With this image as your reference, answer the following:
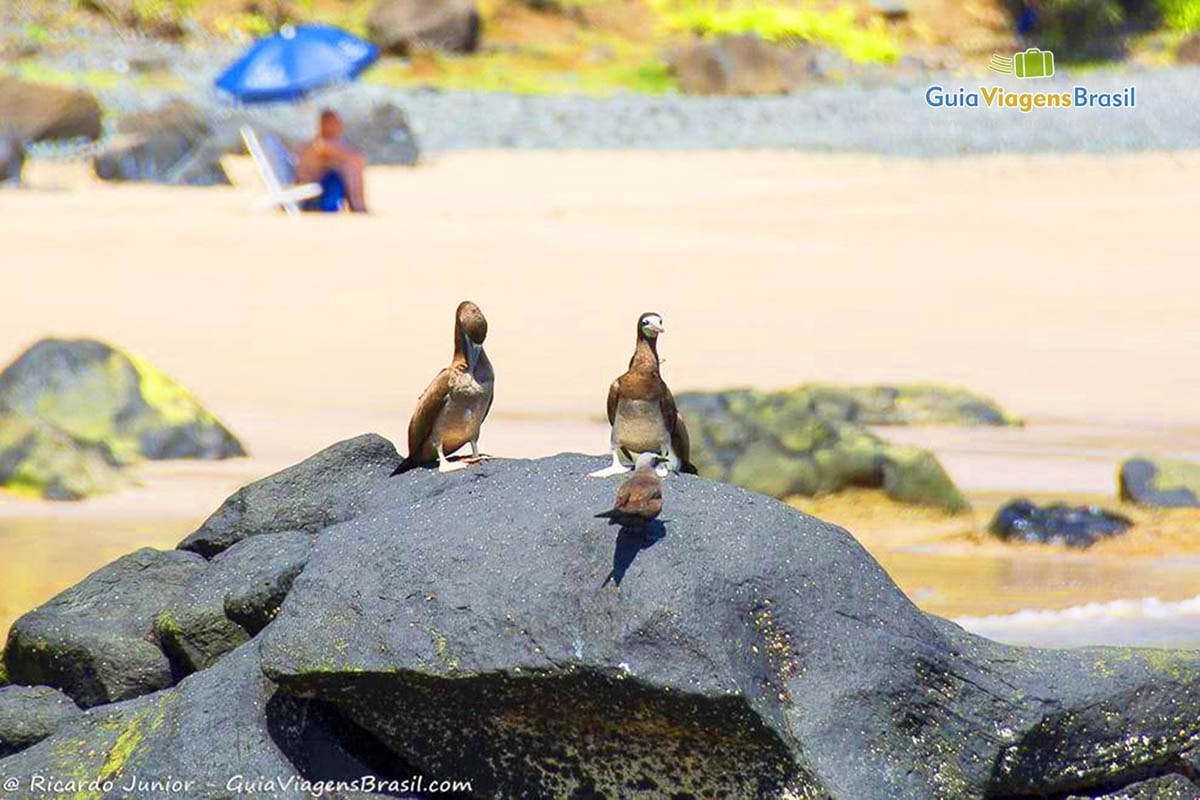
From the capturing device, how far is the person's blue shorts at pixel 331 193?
1959cm

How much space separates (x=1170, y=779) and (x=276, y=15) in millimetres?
33044

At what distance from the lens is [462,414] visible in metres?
5.03

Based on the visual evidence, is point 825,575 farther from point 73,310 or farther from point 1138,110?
point 1138,110

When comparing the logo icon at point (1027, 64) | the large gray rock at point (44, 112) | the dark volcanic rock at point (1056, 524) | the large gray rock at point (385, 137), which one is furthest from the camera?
the logo icon at point (1027, 64)

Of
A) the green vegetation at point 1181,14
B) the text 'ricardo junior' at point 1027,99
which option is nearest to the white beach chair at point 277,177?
the text 'ricardo junior' at point 1027,99

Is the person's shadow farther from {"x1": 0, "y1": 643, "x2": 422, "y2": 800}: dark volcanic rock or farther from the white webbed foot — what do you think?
{"x1": 0, "y1": 643, "x2": 422, "y2": 800}: dark volcanic rock

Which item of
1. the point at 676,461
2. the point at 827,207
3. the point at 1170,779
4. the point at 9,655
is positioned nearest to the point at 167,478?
the point at 9,655

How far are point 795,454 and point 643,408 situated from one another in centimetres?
519

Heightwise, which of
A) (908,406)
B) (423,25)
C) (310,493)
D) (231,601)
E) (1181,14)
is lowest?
(908,406)

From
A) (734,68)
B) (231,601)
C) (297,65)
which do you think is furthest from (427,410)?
(734,68)

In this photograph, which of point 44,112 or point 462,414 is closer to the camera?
point 462,414

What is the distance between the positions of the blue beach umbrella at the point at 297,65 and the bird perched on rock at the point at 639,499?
2307cm

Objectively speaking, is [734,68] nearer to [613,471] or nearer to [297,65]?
[297,65]

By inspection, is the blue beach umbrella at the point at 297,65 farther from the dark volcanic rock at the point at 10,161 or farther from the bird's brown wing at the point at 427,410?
the bird's brown wing at the point at 427,410
